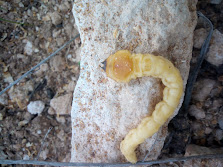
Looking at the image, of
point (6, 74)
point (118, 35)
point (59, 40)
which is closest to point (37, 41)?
point (59, 40)

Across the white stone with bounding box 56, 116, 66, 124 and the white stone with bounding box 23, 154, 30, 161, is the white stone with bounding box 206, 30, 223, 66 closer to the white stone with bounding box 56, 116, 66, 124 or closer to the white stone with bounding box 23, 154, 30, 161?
the white stone with bounding box 56, 116, 66, 124

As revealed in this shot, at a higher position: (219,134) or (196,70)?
(196,70)

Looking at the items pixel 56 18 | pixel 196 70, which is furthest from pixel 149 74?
pixel 56 18

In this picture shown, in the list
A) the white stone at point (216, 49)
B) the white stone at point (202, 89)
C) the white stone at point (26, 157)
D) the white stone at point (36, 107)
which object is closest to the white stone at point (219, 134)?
the white stone at point (202, 89)

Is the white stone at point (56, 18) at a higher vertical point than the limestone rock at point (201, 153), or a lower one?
higher

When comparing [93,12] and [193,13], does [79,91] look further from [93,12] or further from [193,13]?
[193,13]

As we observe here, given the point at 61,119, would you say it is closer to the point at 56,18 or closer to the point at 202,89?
the point at 56,18

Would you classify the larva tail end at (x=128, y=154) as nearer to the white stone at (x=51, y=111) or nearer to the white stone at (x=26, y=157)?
the white stone at (x=51, y=111)
